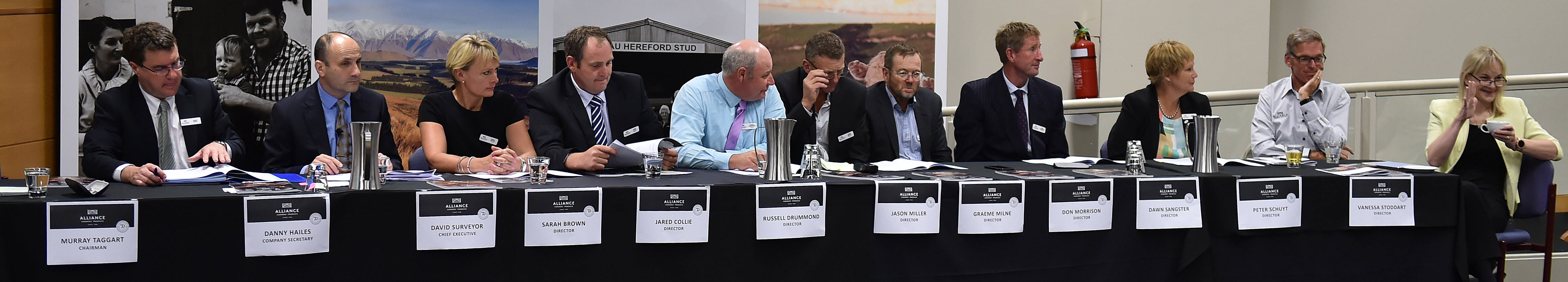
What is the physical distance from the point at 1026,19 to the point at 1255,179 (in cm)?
384

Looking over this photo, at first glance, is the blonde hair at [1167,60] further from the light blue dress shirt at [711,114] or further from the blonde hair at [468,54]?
the blonde hair at [468,54]

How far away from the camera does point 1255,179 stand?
2490mm

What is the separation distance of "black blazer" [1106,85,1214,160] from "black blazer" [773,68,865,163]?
0.92 m

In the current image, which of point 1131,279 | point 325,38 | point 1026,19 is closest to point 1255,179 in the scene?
point 1131,279

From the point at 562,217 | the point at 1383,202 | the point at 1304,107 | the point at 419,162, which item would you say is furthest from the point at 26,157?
the point at 1304,107

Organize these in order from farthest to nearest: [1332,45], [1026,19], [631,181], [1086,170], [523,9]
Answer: [1332,45] → [1026,19] → [523,9] → [1086,170] → [631,181]

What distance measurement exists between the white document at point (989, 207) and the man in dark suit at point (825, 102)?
131cm

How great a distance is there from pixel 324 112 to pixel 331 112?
0.09 feet

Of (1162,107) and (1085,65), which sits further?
(1085,65)

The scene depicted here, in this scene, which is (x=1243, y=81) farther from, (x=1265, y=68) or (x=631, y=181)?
(x=631, y=181)

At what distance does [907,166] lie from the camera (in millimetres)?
2773

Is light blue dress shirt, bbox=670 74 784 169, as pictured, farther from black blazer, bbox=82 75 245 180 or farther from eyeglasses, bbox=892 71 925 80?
black blazer, bbox=82 75 245 180

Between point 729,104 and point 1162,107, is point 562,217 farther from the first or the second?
point 1162,107

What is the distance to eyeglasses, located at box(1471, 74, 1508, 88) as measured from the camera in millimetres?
3539
